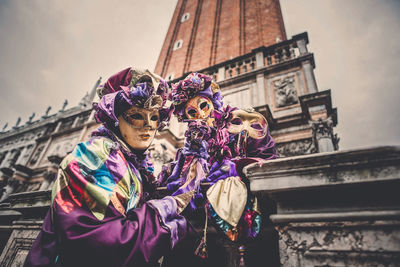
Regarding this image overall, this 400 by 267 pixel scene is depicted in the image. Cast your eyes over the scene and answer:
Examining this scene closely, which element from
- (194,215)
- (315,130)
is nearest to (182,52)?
(315,130)

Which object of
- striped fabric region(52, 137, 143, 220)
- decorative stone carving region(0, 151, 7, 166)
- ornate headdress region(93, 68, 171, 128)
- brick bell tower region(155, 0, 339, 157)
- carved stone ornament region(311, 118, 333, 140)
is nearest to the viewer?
striped fabric region(52, 137, 143, 220)

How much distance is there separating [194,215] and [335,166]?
3.43 ft

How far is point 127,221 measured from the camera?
1.10 meters

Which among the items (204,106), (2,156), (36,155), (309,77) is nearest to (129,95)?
(204,106)

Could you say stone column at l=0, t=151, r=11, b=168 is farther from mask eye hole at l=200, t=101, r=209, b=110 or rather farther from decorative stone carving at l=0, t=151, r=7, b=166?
mask eye hole at l=200, t=101, r=209, b=110

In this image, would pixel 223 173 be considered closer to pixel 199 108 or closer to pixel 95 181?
pixel 95 181

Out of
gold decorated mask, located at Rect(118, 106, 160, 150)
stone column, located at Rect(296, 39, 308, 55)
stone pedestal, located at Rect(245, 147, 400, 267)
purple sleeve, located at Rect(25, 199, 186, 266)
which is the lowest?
purple sleeve, located at Rect(25, 199, 186, 266)

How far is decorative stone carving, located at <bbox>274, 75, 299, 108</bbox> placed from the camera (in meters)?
5.84

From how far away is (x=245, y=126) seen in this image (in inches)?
90.0

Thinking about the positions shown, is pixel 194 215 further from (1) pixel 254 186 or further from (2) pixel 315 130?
(2) pixel 315 130

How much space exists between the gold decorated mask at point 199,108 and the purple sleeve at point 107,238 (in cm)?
148

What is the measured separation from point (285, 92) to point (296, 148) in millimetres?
1942

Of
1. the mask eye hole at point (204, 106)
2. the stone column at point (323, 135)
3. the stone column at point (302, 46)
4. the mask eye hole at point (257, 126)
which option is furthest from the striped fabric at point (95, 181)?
the stone column at point (302, 46)

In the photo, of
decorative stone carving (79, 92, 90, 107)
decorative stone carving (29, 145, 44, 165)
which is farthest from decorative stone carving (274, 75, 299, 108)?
decorative stone carving (79, 92, 90, 107)
